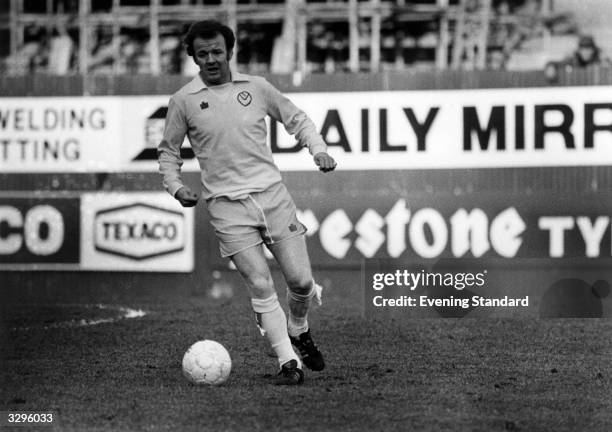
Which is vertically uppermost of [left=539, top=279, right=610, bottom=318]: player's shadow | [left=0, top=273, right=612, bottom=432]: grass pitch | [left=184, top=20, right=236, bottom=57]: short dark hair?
[left=184, top=20, right=236, bottom=57]: short dark hair

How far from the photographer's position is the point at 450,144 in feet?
43.5

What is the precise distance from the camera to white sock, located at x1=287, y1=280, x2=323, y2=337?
24.2ft

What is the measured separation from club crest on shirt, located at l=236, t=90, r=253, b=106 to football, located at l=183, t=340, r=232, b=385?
1332mm

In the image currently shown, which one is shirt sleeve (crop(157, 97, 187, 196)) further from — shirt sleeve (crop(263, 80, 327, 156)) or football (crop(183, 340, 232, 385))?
football (crop(183, 340, 232, 385))

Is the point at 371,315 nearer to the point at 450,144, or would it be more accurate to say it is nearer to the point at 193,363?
the point at 450,144

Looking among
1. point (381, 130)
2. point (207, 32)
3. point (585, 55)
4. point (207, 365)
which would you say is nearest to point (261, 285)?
point (207, 365)

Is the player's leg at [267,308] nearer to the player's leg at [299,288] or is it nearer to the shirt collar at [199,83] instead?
the player's leg at [299,288]

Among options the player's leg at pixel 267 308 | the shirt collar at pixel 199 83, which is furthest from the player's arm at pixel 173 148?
the player's leg at pixel 267 308

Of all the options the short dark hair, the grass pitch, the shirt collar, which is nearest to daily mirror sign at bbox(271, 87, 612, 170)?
the grass pitch

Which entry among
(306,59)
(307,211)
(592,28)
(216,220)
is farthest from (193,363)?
(592,28)

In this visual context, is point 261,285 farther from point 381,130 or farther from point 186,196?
point 381,130

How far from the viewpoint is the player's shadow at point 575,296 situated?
41.8 ft

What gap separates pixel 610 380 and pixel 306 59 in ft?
38.4

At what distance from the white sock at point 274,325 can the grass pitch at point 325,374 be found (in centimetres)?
21
